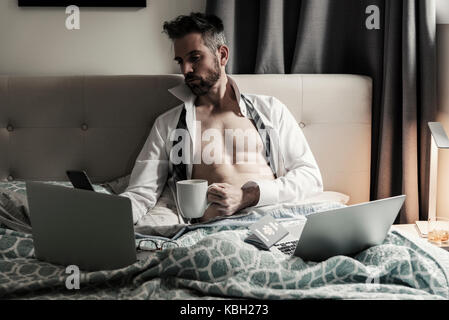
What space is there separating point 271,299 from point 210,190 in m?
0.50

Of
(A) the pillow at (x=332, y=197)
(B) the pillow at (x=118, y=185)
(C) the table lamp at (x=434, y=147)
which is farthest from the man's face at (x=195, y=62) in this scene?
(C) the table lamp at (x=434, y=147)

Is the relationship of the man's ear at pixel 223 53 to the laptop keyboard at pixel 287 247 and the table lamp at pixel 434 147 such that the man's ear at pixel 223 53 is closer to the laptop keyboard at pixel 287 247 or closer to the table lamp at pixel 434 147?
the table lamp at pixel 434 147

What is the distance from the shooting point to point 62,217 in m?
0.97

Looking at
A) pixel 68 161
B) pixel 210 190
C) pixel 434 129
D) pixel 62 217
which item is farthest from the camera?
pixel 68 161

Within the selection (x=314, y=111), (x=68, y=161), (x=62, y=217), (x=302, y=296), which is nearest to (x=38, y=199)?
(x=62, y=217)

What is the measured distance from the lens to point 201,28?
68.2 inches

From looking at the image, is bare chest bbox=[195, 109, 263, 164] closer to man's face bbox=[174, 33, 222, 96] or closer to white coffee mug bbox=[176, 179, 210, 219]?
man's face bbox=[174, 33, 222, 96]

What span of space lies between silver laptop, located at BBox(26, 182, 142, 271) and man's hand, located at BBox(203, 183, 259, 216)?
35 cm

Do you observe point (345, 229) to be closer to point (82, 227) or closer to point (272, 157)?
point (82, 227)

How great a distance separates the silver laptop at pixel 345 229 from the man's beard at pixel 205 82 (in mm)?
868

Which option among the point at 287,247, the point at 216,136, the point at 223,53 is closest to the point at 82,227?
the point at 287,247

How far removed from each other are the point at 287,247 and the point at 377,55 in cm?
111
